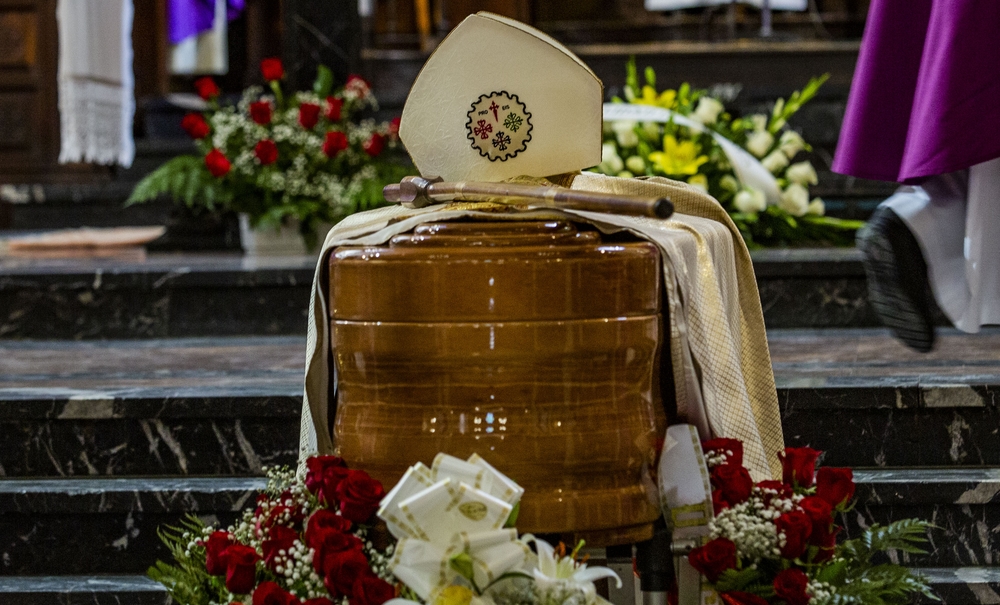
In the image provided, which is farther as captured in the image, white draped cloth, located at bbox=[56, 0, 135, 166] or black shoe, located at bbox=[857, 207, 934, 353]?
white draped cloth, located at bbox=[56, 0, 135, 166]

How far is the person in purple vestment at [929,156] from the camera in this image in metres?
1.91

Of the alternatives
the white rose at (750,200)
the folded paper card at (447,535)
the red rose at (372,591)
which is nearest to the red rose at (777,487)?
the folded paper card at (447,535)

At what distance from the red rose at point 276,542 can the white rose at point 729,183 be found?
232cm

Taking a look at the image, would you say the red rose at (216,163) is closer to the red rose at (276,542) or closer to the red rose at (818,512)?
the red rose at (276,542)

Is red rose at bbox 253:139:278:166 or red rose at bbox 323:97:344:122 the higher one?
red rose at bbox 323:97:344:122

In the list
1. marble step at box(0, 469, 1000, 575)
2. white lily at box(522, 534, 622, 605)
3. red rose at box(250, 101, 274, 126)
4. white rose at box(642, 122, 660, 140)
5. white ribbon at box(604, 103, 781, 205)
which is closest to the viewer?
white lily at box(522, 534, 622, 605)

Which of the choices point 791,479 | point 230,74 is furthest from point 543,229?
point 230,74

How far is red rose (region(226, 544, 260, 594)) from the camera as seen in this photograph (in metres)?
1.26

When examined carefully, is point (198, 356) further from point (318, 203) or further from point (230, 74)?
point (230, 74)

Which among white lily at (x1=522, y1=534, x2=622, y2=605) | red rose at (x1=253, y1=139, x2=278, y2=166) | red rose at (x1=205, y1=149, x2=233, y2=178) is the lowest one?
white lily at (x1=522, y1=534, x2=622, y2=605)

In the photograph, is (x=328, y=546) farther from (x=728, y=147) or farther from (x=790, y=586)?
(x=728, y=147)

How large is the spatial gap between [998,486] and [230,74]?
719cm

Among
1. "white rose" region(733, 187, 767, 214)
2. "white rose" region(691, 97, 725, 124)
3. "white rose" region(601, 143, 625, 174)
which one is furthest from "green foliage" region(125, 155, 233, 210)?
"white rose" region(733, 187, 767, 214)

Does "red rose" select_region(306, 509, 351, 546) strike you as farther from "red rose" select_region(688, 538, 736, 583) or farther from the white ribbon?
the white ribbon
